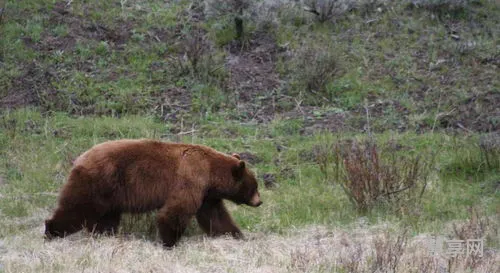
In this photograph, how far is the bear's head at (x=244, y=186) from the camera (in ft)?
28.0

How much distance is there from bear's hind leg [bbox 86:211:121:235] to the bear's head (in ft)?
4.06

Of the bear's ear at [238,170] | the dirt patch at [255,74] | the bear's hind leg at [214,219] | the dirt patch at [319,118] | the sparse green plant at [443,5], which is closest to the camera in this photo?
the bear's ear at [238,170]

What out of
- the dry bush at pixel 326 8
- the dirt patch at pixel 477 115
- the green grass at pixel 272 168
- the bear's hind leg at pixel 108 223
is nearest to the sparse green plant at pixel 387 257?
the green grass at pixel 272 168

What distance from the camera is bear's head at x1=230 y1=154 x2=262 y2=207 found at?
8537mm

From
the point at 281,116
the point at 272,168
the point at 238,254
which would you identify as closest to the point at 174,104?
the point at 281,116

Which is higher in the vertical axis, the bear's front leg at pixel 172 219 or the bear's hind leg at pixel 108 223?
the bear's front leg at pixel 172 219

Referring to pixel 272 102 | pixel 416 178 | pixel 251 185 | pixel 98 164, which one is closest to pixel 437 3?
pixel 272 102

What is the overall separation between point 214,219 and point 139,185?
99cm

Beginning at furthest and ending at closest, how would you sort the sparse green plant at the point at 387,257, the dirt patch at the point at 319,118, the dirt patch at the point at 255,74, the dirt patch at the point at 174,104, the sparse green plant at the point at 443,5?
the sparse green plant at the point at 443,5 < the dirt patch at the point at 255,74 < the dirt patch at the point at 174,104 < the dirt patch at the point at 319,118 < the sparse green plant at the point at 387,257

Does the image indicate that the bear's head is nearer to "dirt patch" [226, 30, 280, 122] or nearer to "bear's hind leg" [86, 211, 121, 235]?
"bear's hind leg" [86, 211, 121, 235]

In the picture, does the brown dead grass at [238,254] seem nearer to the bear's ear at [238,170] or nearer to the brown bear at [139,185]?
the brown bear at [139,185]

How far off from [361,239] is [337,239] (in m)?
0.25

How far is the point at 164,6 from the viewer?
17.7m

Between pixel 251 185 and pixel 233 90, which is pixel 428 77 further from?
pixel 251 185
